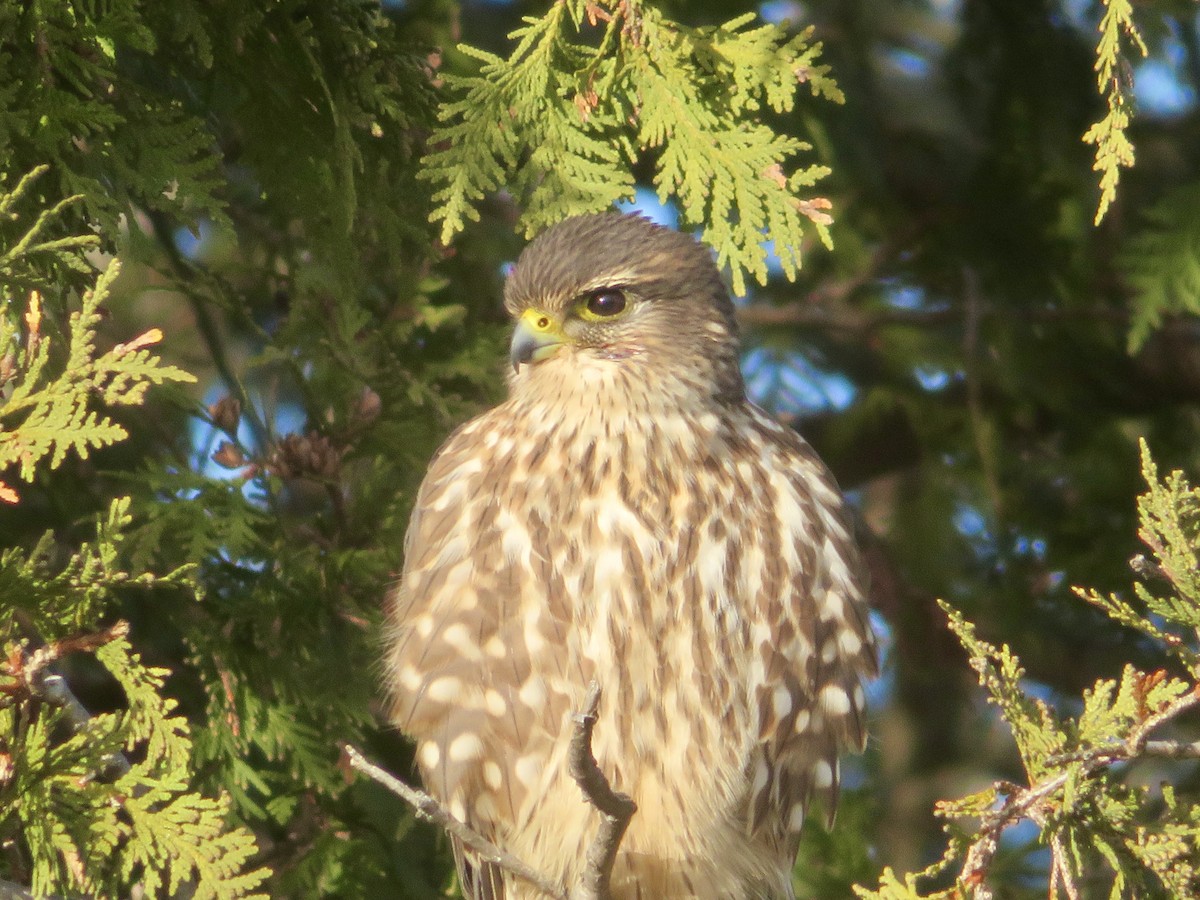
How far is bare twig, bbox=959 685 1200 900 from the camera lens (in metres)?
2.33

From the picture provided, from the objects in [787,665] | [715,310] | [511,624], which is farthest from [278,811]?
[715,310]

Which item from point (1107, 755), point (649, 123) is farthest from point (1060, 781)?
point (649, 123)

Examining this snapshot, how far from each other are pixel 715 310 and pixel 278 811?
4.58 feet

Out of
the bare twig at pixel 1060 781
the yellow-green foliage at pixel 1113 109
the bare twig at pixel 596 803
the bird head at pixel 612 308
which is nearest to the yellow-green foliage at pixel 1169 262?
the bird head at pixel 612 308

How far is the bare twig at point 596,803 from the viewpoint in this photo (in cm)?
210

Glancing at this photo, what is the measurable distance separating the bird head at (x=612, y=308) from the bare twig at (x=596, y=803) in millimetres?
1019

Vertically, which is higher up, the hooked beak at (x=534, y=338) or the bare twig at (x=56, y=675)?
the bare twig at (x=56, y=675)

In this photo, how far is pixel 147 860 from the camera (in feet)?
8.07

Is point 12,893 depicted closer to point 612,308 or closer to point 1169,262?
point 612,308

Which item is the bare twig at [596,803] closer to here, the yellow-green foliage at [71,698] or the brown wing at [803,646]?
the yellow-green foliage at [71,698]

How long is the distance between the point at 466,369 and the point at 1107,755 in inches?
69.0

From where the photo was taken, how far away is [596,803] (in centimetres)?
223

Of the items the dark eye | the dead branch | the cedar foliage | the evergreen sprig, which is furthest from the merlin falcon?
the evergreen sprig

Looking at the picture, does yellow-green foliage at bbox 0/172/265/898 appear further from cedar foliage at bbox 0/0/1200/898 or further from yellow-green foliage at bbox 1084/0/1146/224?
yellow-green foliage at bbox 1084/0/1146/224
